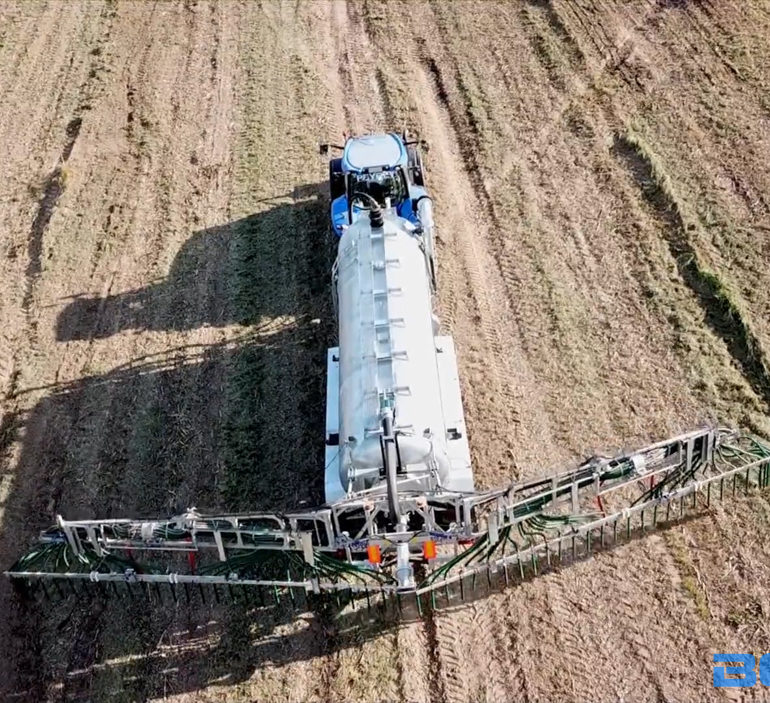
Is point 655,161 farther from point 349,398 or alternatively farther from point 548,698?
point 548,698

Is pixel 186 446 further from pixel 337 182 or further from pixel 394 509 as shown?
pixel 337 182

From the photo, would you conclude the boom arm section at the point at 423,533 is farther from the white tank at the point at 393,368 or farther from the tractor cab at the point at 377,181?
the tractor cab at the point at 377,181

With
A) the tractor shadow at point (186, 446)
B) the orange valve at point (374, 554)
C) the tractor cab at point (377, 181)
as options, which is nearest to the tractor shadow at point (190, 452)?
the tractor shadow at point (186, 446)

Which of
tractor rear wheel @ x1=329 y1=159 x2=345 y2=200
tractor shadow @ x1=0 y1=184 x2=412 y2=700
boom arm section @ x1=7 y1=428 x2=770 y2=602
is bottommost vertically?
tractor shadow @ x1=0 y1=184 x2=412 y2=700

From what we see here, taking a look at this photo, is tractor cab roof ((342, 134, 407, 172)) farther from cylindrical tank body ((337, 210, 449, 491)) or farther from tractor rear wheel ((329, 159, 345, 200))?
cylindrical tank body ((337, 210, 449, 491))

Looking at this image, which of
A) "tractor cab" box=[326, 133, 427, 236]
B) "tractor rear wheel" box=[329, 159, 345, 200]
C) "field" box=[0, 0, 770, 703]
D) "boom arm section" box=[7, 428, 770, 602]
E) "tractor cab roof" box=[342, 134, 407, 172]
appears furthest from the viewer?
"tractor rear wheel" box=[329, 159, 345, 200]

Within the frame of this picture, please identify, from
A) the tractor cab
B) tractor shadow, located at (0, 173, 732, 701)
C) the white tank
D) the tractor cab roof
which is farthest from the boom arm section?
the tractor cab roof

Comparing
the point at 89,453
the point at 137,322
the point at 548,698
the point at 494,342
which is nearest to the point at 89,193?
the point at 137,322
